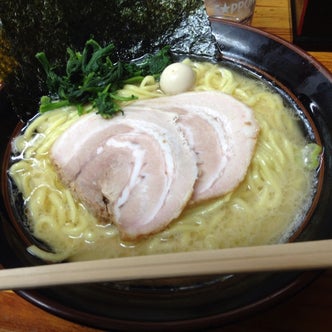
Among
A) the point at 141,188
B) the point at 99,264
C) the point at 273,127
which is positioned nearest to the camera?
the point at 99,264

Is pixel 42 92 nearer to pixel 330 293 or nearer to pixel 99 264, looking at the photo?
pixel 99 264

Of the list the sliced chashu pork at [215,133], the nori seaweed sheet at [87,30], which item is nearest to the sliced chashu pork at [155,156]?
the sliced chashu pork at [215,133]

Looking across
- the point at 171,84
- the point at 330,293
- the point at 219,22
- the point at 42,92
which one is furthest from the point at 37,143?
the point at 330,293

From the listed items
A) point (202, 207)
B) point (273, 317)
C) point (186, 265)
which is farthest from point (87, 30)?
point (273, 317)

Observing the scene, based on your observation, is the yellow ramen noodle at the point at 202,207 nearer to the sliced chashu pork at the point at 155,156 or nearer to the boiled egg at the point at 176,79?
the sliced chashu pork at the point at 155,156

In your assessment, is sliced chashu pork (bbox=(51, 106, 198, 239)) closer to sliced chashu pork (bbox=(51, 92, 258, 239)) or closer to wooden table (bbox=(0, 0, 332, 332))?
sliced chashu pork (bbox=(51, 92, 258, 239))

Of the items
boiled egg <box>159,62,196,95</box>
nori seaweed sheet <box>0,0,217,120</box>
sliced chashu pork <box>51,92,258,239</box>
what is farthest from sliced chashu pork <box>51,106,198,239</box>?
nori seaweed sheet <box>0,0,217,120</box>
